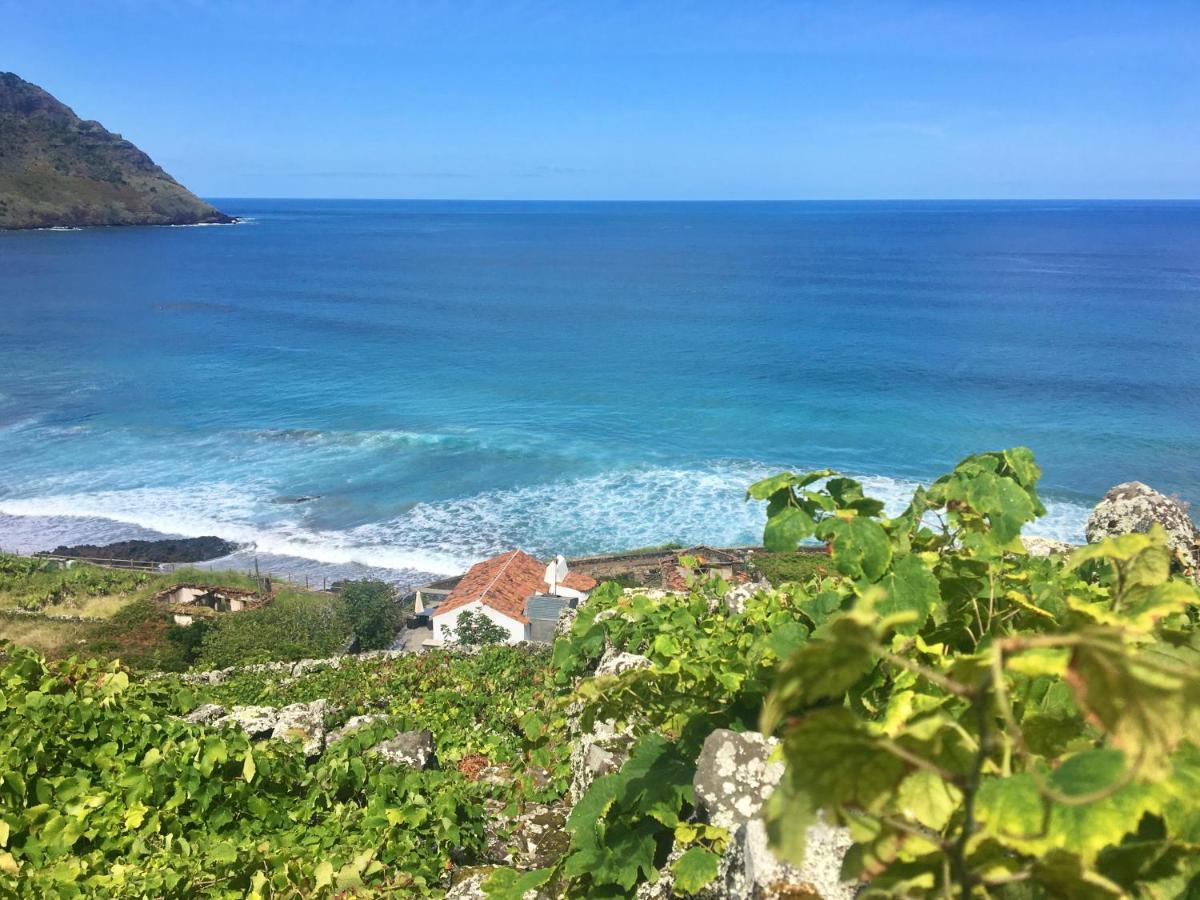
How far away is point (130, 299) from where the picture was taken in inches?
A: 4429

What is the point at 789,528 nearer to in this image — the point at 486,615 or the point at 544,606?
the point at 486,615

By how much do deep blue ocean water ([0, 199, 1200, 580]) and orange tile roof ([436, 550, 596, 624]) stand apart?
640 cm

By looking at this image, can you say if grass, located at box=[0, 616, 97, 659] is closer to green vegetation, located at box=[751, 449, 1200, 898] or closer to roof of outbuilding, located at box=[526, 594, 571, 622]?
roof of outbuilding, located at box=[526, 594, 571, 622]

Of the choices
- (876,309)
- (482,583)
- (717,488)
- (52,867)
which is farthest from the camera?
(876,309)

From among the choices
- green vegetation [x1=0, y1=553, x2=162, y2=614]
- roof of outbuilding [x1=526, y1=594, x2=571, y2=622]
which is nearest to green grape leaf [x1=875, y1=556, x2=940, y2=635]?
roof of outbuilding [x1=526, y1=594, x2=571, y2=622]

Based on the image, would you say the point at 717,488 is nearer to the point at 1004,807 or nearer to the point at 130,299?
the point at 1004,807

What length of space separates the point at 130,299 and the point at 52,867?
125243 mm

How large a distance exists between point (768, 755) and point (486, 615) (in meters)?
29.1

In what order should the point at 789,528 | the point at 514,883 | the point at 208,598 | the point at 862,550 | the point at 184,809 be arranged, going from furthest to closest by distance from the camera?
the point at 208,598 < the point at 184,809 < the point at 514,883 < the point at 789,528 < the point at 862,550

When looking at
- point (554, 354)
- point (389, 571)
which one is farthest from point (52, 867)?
point (554, 354)

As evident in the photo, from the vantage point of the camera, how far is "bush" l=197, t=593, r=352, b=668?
2459 cm

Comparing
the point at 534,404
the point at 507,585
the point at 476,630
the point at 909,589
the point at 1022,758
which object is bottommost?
the point at 507,585

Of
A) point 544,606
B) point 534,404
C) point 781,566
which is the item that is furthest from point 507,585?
point 534,404

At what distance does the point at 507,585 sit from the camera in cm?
3497
